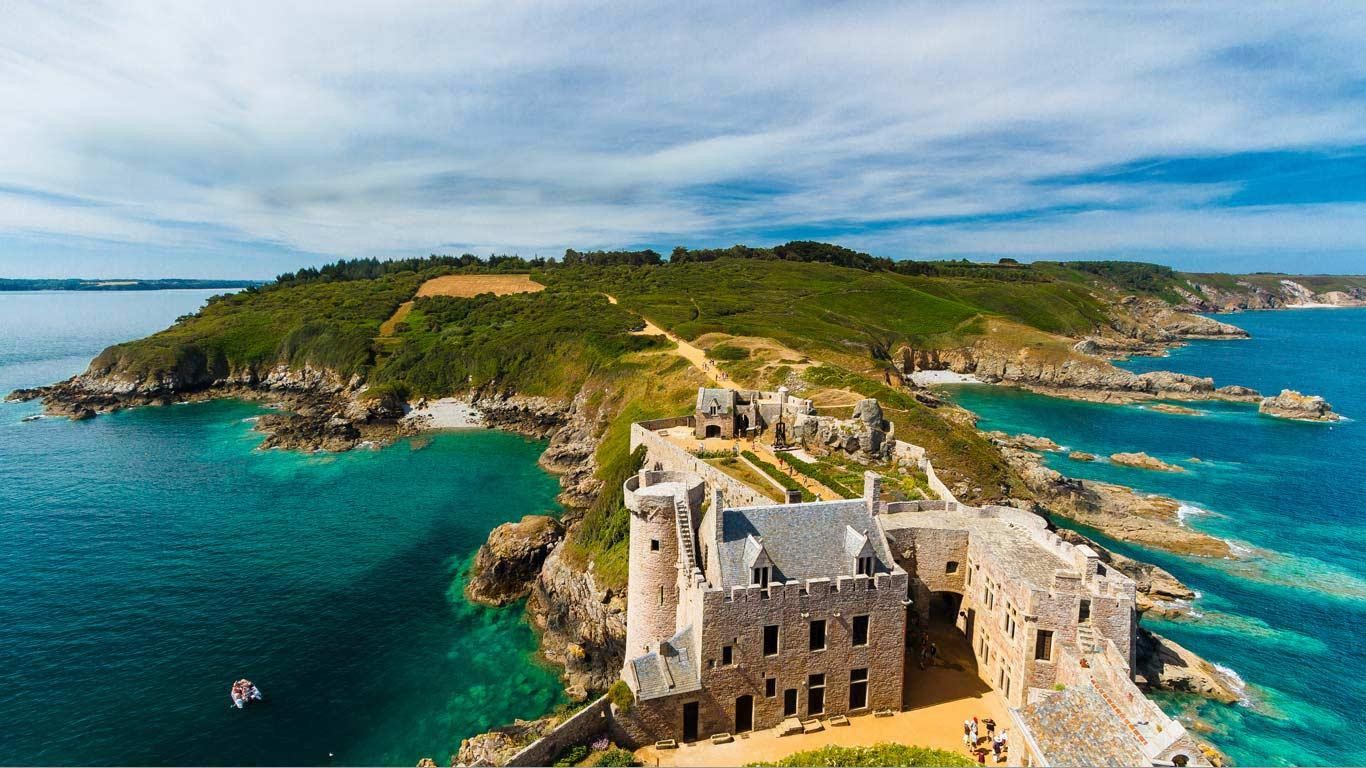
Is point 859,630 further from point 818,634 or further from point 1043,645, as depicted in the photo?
point 1043,645

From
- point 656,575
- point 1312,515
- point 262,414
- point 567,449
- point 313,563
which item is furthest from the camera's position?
point 262,414

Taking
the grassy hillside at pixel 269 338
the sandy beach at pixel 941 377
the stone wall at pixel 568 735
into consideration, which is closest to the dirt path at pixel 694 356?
the stone wall at pixel 568 735

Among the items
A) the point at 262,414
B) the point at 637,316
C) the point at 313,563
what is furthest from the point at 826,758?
the point at 262,414

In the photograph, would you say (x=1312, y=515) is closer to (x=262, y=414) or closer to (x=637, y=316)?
(x=637, y=316)

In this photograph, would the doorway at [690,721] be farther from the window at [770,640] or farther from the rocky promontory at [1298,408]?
the rocky promontory at [1298,408]

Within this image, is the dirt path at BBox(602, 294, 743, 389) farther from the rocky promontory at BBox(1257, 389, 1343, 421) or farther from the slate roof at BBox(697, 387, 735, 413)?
the rocky promontory at BBox(1257, 389, 1343, 421)

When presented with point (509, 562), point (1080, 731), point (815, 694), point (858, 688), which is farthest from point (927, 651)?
point (509, 562)
